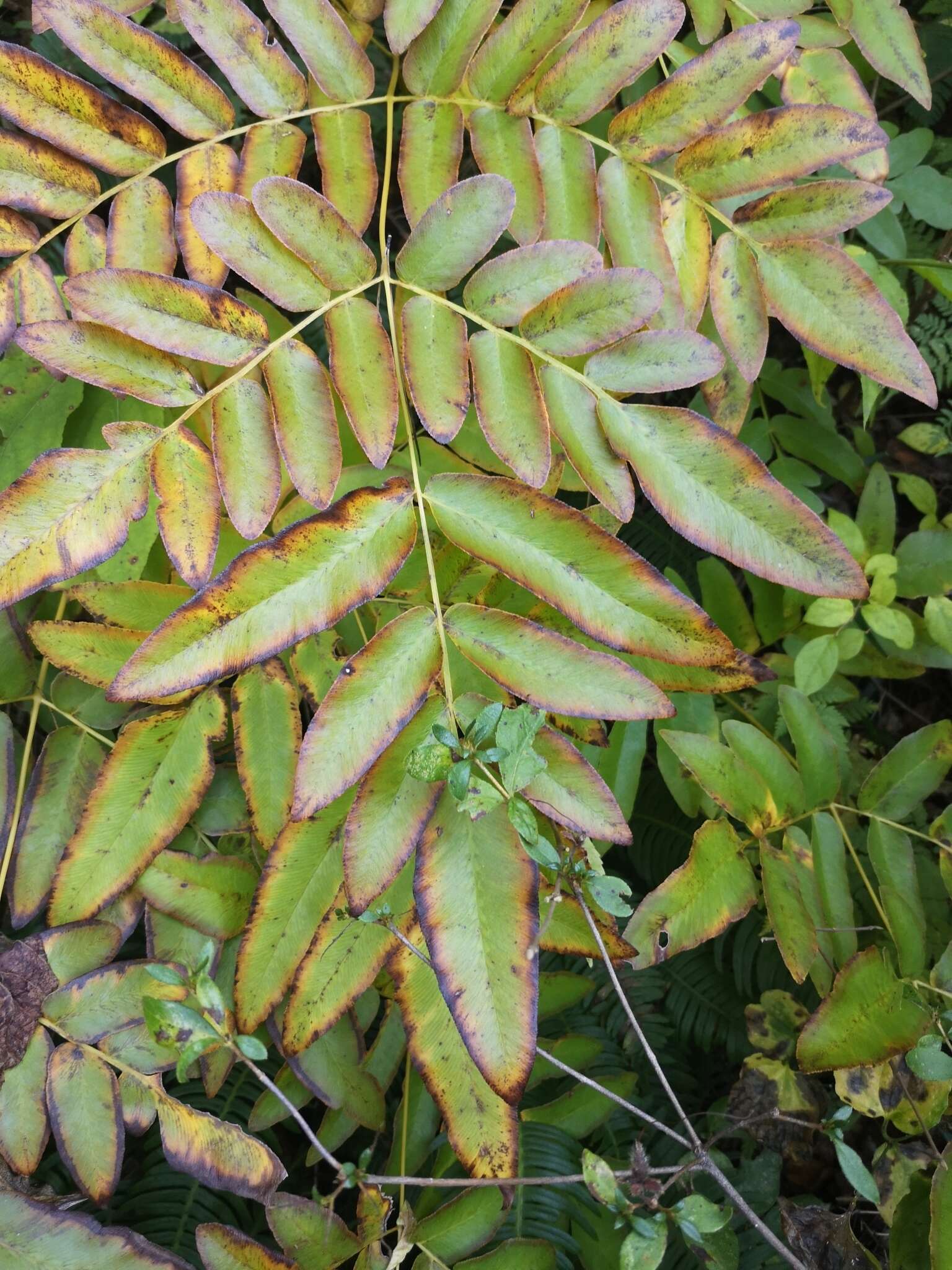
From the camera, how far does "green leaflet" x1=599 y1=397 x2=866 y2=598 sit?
844 millimetres

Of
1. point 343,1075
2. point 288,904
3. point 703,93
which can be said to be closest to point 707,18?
point 703,93

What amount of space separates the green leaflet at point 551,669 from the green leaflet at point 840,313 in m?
0.43

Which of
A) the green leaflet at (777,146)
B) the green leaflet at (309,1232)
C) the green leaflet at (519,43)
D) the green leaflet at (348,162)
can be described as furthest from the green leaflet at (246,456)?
the green leaflet at (309,1232)

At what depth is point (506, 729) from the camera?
78 centimetres

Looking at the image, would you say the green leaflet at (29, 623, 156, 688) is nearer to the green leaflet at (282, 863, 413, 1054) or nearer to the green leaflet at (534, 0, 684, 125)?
the green leaflet at (282, 863, 413, 1054)

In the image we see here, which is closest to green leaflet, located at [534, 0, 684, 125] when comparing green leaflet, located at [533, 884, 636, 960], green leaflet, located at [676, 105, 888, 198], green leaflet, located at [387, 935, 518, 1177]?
green leaflet, located at [676, 105, 888, 198]

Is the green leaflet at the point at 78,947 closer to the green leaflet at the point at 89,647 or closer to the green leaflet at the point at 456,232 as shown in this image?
the green leaflet at the point at 89,647

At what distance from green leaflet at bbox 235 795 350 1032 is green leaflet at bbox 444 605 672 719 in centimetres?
27

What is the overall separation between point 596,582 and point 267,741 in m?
0.44

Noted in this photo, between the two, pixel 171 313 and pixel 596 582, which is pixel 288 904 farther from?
pixel 171 313

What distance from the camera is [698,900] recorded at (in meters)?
1.05

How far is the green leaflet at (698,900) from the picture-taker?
102cm

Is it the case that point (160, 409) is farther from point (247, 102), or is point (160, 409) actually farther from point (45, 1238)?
point (45, 1238)

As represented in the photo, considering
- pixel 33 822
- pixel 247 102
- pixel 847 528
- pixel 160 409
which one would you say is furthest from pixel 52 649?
pixel 847 528
